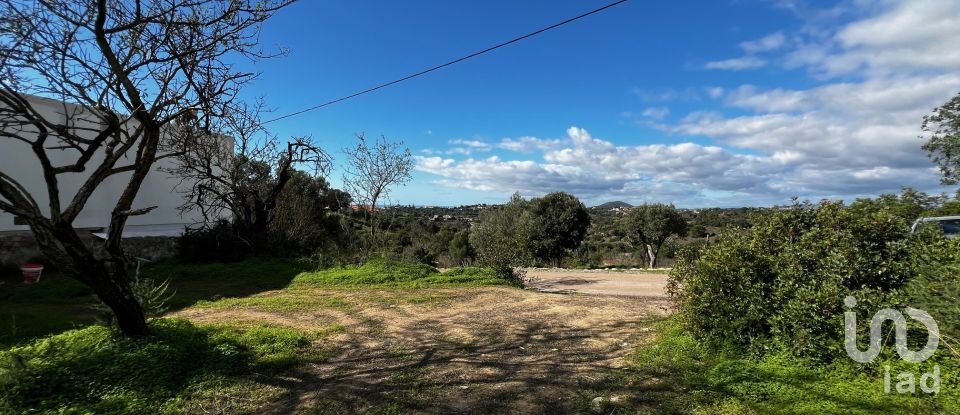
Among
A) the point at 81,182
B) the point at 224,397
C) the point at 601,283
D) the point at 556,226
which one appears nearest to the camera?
the point at 224,397

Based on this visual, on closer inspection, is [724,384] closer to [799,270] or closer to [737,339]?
[737,339]

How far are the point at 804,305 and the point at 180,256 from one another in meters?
17.4

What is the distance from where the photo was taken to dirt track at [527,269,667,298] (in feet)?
35.1

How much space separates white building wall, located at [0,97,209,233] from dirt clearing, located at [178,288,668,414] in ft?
34.2

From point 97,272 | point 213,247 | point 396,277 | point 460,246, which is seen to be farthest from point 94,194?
point 460,246

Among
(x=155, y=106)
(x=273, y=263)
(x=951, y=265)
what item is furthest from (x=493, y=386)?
(x=273, y=263)

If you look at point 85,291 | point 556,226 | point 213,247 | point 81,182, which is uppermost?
point 81,182

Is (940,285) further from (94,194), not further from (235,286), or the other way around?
(94,194)

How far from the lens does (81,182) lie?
16375mm

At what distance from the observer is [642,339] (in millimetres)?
5273

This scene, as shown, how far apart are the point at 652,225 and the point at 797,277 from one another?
2361 centimetres

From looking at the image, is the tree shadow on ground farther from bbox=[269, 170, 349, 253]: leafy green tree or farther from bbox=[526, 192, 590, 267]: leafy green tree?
bbox=[526, 192, 590, 267]: leafy green tree

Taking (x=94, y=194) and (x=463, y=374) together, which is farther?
(x=94, y=194)

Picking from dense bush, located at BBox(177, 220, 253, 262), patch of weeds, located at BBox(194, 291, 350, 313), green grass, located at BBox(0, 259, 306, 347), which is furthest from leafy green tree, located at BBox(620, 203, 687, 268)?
patch of weeds, located at BBox(194, 291, 350, 313)
